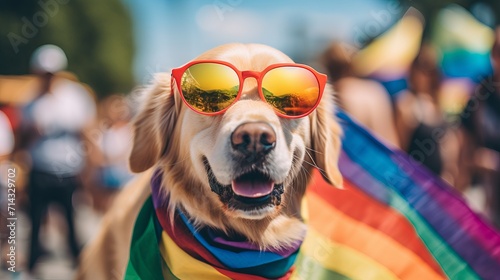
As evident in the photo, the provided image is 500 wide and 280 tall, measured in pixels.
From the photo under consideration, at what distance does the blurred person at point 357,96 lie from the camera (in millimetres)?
4266

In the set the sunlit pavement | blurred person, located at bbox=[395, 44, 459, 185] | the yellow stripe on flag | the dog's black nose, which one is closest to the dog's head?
the dog's black nose

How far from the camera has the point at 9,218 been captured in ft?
12.3

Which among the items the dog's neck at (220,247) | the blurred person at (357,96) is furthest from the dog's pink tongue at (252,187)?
the blurred person at (357,96)

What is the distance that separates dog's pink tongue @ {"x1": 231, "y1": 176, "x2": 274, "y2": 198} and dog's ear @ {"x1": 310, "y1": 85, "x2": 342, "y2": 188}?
0.38 metres

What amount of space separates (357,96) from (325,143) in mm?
1652

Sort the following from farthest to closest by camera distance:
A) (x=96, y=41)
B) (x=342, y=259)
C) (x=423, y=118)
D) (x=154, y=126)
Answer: (x=96, y=41), (x=423, y=118), (x=342, y=259), (x=154, y=126)

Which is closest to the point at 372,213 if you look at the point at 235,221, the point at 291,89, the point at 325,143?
the point at 325,143

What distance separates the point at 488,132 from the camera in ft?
16.5

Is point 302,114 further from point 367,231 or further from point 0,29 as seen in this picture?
point 0,29

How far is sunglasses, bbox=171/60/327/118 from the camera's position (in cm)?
237

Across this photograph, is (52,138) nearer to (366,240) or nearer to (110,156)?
(110,156)

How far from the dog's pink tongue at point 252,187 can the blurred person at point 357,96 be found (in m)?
1.89

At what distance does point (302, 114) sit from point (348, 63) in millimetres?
2246

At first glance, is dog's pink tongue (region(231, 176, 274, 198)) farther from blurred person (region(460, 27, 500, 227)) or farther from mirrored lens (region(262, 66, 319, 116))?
blurred person (region(460, 27, 500, 227))
